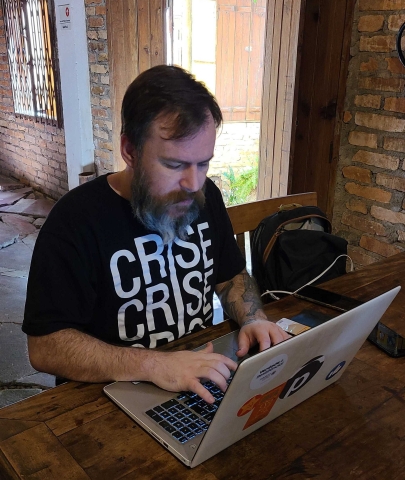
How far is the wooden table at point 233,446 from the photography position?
722mm

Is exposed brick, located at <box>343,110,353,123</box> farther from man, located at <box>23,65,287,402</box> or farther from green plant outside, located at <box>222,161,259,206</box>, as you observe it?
green plant outside, located at <box>222,161,259,206</box>

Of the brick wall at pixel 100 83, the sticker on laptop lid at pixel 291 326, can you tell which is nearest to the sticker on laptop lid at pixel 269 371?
the sticker on laptop lid at pixel 291 326

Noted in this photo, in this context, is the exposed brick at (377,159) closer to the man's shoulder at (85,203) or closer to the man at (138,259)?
the man at (138,259)

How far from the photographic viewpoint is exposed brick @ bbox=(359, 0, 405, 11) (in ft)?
5.97

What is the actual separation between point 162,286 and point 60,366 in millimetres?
311

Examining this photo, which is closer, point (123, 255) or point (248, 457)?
point (248, 457)

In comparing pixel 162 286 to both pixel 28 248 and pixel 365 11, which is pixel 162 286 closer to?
pixel 365 11

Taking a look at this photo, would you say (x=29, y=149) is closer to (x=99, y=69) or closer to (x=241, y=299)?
(x=99, y=69)

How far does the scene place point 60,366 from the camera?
3.14 ft

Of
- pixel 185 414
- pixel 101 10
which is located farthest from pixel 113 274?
pixel 101 10

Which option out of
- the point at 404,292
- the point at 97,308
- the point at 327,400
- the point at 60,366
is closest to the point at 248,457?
the point at 327,400

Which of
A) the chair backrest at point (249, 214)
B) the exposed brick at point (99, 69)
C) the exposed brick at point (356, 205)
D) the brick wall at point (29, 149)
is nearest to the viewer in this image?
the chair backrest at point (249, 214)

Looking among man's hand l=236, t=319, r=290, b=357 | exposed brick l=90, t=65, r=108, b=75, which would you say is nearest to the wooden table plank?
man's hand l=236, t=319, r=290, b=357

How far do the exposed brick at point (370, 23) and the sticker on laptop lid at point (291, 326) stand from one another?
55.0 inches
